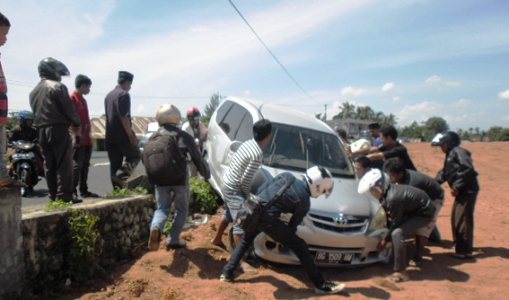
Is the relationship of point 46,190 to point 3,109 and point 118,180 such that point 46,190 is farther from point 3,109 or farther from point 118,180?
point 3,109

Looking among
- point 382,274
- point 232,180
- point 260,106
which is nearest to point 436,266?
point 382,274

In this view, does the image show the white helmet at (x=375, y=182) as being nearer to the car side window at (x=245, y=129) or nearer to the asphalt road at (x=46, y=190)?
the car side window at (x=245, y=129)

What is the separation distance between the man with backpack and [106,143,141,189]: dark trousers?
1.39 meters

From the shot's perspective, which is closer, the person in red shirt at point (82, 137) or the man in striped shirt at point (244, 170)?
the man in striped shirt at point (244, 170)

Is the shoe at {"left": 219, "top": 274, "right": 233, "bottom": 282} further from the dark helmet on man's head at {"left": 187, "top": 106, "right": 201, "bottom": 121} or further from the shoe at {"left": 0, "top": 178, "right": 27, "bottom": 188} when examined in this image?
the dark helmet on man's head at {"left": 187, "top": 106, "right": 201, "bottom": 121}

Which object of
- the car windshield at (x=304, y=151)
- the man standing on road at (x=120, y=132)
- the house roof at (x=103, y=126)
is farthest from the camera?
the house roof at (x=103, y=126)

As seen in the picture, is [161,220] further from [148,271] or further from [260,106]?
[260,106]

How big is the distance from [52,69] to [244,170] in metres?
2.55

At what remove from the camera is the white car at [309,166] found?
475cm

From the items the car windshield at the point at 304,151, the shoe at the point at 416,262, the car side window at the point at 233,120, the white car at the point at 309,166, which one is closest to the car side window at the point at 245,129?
the white car at the point at 309,166

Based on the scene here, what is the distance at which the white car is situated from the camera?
4746 mm

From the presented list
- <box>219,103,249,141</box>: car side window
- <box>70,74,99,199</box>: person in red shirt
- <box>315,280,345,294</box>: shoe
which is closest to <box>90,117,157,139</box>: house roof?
<box>219,103,249,141</box>: car side window

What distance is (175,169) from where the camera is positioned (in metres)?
4.67

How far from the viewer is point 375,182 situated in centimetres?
501
